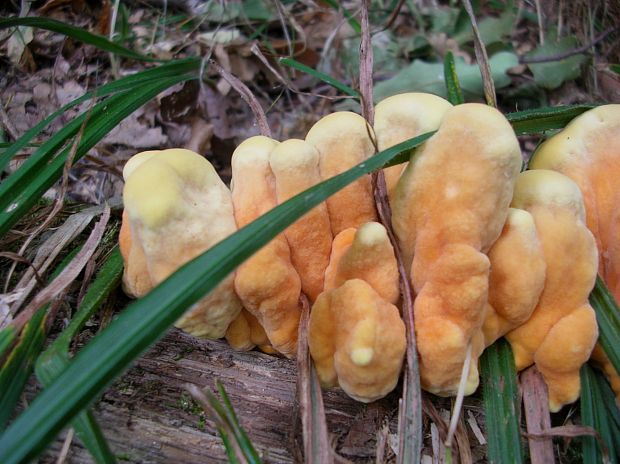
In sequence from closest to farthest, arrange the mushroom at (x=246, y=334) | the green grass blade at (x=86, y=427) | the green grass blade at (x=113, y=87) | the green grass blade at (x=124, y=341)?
the green grass blade at (x=124, y=341) < the green grass blade at (x=86, y=427) < the mushroom at (x=246, y=334) < the green grass blade at (x=113, y=87)

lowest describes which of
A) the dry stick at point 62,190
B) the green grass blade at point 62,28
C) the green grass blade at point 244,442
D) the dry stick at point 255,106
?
the green grass blade at point 244,442

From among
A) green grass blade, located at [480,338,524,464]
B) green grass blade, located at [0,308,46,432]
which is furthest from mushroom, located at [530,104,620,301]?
green grass blade, located at [0,308,46,432]

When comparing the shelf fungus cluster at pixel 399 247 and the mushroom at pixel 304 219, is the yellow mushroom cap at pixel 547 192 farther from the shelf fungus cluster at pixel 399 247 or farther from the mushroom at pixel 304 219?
the mushroom at pixel 304 219

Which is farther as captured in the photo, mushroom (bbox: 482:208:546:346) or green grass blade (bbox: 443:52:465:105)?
green grass blade (bbox: 443:52:465:105)

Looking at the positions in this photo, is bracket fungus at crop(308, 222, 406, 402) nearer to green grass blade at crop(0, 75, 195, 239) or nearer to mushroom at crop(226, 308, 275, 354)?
mushroom at crop(226, 308, 275, 354)

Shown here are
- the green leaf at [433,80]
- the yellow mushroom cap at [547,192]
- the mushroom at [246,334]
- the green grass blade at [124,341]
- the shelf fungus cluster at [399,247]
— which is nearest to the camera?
the green grass blade at [124,341]

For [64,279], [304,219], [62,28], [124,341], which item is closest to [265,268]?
[304,219]

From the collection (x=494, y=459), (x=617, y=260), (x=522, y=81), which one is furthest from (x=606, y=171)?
(x=522, y=81)

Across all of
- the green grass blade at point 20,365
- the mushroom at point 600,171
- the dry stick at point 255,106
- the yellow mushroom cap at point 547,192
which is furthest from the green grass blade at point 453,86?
the green grass blade at point 20,365
